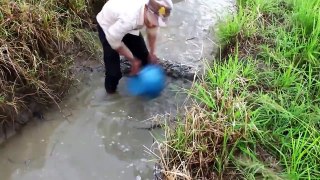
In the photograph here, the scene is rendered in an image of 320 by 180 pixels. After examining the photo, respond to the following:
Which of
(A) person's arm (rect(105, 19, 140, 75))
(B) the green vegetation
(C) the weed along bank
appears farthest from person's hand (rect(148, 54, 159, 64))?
(B) the green vegetation

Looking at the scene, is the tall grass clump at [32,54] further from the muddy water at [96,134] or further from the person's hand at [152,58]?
the person's hand at [152,58]

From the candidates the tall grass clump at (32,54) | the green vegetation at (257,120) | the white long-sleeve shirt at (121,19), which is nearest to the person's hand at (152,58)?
the white long-sleeve shirt at (121,19)

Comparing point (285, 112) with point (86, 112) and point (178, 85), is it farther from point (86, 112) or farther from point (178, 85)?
point (86, 112)

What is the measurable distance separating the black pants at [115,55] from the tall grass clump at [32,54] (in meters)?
0.39

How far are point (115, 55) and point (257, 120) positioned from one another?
1387mm

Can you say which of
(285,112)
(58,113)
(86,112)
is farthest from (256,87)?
(58,113)

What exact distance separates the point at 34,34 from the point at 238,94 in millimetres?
1795

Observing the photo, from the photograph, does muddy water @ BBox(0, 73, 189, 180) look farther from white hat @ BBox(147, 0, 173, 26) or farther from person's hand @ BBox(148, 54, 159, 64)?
white hat @ BBox(147, 0, 173, 26)

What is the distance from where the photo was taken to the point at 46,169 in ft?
10.6

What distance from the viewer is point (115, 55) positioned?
3.69 m

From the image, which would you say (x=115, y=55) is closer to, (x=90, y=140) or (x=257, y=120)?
(x=90, y=140)

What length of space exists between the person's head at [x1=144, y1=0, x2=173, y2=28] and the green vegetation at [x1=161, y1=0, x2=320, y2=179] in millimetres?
605

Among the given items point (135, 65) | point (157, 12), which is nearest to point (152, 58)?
point (135, 65)

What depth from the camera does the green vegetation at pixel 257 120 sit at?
2.78m
